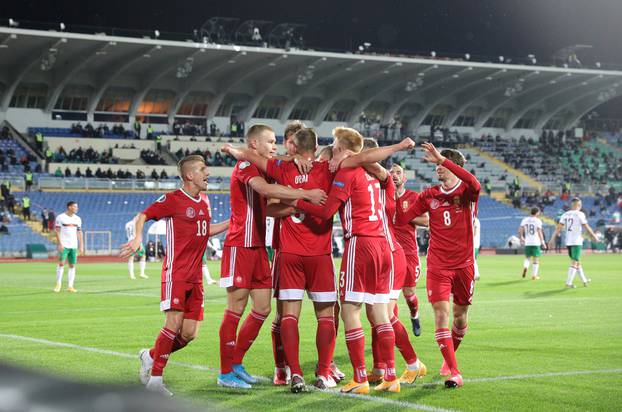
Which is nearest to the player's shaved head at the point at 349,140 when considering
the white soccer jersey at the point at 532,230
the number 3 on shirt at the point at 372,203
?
the number 3 on shirt at the point at 372,203

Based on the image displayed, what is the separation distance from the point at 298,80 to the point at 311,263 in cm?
5506

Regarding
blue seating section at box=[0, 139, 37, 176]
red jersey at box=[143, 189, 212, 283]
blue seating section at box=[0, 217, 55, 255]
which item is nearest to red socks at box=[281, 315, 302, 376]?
red jersey at box=[143, 189, 212, 283]

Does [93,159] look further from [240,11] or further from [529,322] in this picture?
[529,322]

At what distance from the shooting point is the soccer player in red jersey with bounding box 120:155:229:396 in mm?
7195

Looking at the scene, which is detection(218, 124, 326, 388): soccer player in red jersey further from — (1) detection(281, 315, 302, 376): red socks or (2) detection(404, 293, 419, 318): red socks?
(2) detection(404, 293, 419, 318): red socks

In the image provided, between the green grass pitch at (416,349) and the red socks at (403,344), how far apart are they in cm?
27

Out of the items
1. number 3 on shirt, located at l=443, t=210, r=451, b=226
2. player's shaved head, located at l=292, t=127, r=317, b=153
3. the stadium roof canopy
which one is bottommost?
number 3 on shirt, located at l=443, t=210, r=451, b=226

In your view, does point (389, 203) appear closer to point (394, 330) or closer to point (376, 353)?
point (394, 330)

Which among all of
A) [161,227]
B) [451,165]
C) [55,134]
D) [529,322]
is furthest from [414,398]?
[55,134]

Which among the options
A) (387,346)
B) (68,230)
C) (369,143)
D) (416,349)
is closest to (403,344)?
(387,346)

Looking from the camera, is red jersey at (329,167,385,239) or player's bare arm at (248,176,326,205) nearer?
player's bare arm at (248,176,326,205)

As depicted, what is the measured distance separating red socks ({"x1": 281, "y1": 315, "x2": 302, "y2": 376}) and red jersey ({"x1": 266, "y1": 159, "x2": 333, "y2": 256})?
575 millimetres

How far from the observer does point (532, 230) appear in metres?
26.1

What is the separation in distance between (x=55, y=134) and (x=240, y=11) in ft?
55.0
